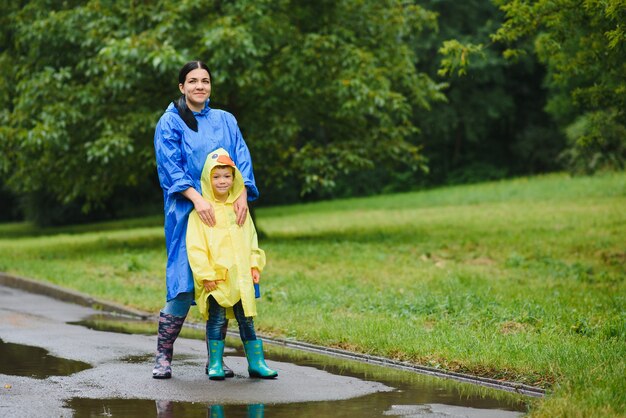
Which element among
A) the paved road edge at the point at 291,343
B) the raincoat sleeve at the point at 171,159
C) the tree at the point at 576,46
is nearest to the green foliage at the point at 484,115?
the tree at the point at 576,46

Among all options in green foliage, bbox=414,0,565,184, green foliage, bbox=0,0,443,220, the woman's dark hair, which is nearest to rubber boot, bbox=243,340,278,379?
the woman's dark hair

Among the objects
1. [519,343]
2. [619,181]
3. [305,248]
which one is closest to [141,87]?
[305,248]

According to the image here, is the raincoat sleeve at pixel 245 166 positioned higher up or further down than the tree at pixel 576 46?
further down

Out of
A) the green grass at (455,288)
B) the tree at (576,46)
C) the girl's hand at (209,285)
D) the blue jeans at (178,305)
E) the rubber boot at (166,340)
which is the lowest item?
the green grass at (455,288)

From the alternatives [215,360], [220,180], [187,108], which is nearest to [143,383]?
[215,360]

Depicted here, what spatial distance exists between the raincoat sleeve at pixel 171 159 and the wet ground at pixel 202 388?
132 cm

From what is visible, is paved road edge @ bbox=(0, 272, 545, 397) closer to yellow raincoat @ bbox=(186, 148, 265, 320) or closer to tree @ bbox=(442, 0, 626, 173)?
yellow raincoat @ bbox=(186, 148, 265, 320)

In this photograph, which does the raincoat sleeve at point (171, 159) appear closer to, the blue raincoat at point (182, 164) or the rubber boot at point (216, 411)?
the blue raincoat at point (182, 164)

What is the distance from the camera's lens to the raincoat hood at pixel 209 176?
6.87 metres

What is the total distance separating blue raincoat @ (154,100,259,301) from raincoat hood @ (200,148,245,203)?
0.19 ft

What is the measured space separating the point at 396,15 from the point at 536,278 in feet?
32.1

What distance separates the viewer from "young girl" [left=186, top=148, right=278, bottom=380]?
266 inches

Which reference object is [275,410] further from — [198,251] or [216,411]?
[198,251]

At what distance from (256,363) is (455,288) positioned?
5.67 meters
